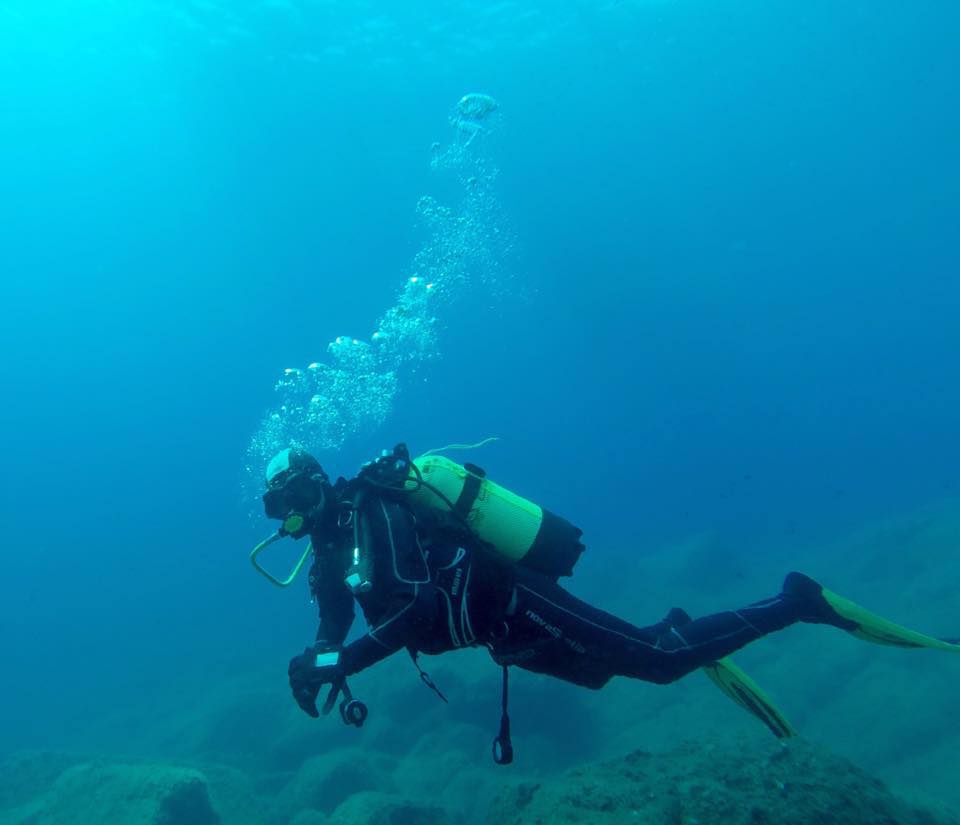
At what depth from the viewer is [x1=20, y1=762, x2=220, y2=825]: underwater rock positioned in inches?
345

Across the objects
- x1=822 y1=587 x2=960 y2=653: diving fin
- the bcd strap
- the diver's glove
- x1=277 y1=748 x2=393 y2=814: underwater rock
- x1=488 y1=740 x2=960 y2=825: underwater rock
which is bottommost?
x1=488 y1=740 x2=960 y2=825: underwater rock

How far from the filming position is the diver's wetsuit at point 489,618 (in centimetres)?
383

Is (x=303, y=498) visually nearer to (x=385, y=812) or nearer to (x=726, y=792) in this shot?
(x=726, y=792)

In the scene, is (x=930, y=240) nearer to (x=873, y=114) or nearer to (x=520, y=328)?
(x=873, y=114)

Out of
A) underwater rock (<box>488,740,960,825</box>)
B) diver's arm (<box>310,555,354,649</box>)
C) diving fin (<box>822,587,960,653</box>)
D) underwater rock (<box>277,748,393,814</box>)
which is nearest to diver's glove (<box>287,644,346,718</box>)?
diver's arm (<box>310,555,354,649</box>)

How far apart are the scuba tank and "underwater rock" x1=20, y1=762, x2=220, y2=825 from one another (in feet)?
24.4

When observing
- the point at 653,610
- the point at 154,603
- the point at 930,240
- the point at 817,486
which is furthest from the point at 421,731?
the point at 930,240

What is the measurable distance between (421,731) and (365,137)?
179ft

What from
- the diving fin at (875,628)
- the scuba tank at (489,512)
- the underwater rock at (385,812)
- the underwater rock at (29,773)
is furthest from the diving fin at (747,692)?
the underwater rock at (29,773)

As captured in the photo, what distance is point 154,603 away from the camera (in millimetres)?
55031

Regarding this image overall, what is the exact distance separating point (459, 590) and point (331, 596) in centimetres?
109

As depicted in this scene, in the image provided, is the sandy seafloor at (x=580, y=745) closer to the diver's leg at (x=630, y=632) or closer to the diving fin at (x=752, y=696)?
the diving fin at (x=752, y=696)

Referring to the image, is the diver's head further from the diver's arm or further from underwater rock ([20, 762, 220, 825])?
underwater rock ([20, 762, 220, 825])

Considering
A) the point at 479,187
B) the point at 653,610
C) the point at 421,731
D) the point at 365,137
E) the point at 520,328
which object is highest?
the point at 520,328
